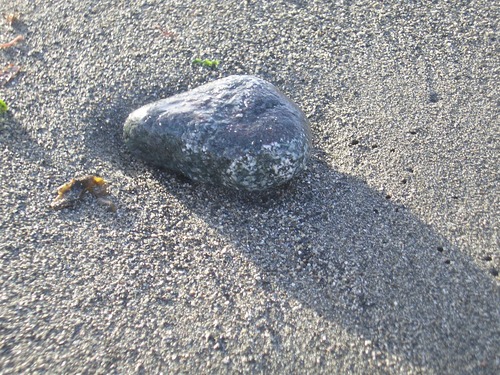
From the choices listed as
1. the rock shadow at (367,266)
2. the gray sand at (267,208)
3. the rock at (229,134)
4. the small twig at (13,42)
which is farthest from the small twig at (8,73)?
the rock shadow at (367,266)

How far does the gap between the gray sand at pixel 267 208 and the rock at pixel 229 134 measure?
0.50ft

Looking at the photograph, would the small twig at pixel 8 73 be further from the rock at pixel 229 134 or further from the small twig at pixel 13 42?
the rock at pixel 229 134

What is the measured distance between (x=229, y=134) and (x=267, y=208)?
442mm

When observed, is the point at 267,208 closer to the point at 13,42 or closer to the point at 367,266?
the point at 367,266

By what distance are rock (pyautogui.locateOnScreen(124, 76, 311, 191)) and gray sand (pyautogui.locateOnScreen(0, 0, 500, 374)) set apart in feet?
0.50

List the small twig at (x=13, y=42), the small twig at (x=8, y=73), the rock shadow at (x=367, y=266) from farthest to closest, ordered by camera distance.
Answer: the small twig at (x=13, y=42) → the small twig at (x=8, y=73) → the rock shadow at (x=367, y=266)

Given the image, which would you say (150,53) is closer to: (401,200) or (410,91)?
(410,91)

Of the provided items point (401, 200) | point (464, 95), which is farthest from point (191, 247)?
point (464, 95)

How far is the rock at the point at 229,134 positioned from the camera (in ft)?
9.36

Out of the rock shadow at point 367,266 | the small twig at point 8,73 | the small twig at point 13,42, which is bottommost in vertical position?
the rock shadow at point 367,266

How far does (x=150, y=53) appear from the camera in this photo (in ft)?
12.4

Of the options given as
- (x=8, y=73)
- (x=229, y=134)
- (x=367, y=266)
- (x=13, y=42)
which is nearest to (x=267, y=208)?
(x=229, y=134)

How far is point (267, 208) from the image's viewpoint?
2.96 meters

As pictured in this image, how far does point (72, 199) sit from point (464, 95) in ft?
7.91
